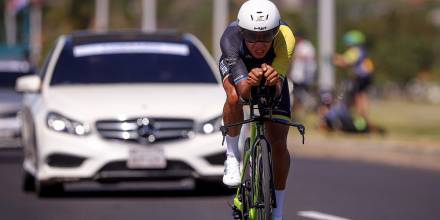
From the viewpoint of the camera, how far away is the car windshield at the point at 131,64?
15.0 meters

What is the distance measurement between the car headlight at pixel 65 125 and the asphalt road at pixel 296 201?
643mm

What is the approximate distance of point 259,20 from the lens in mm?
9219

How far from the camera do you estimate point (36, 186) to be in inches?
575

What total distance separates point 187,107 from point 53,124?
1215mm

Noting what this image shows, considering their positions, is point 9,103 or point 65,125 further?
point 9,103

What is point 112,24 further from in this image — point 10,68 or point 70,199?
point 70,199

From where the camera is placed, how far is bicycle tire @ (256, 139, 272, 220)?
30.2ft

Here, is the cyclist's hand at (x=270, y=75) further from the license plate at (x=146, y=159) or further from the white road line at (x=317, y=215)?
the license plate at (x=146, y=159)

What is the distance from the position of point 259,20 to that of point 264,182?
955 millimetres

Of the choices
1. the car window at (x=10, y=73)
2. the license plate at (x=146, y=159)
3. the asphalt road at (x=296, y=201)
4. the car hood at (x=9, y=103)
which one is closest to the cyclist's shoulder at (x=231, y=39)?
the asphalt road at (x=296, y=201)

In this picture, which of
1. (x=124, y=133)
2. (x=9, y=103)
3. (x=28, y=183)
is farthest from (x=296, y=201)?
(x=9, y=103)

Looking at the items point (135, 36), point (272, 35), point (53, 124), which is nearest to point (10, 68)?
point (135, 36)

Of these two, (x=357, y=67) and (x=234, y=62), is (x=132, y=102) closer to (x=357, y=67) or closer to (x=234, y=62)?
(x=234, y=62)

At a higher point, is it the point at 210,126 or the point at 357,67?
the point at 210,126
